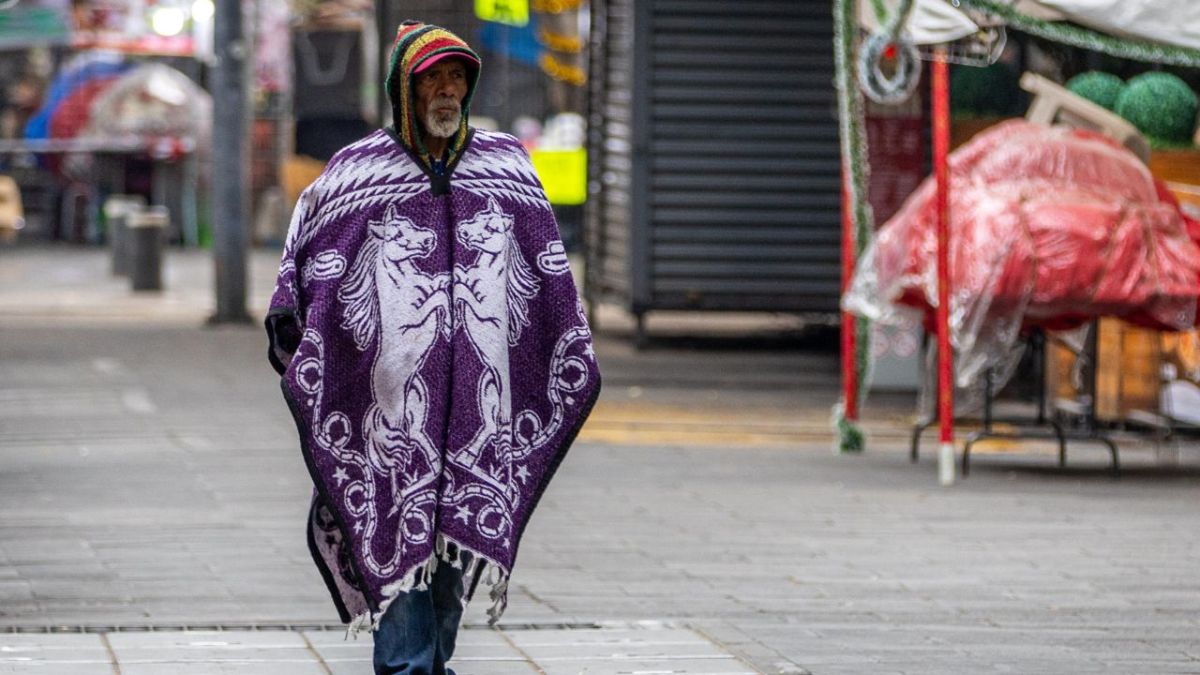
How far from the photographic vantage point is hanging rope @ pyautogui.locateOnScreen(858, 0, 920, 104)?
10.7 meters

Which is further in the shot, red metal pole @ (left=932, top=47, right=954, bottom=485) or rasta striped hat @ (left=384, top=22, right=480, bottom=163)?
red metal pole @ (left=932, top=47, right=954, bottom=485)

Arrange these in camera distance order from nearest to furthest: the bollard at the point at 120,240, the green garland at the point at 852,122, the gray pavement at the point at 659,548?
the gray pavement at the point at 659,548 → the green garland at the point at 852,122 → the bollard at the point at 120,240

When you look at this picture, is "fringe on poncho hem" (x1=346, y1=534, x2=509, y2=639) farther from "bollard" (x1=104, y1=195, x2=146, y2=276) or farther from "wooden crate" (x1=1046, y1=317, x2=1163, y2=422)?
"bollard" (x1=104, y1=195, x2=146, y2=276)

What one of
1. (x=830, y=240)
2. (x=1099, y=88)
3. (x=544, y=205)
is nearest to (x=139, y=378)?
(x=830, y=240)

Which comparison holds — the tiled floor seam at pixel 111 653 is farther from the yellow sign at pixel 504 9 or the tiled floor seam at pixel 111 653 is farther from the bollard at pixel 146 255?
the yellow sign at pixel 504 9

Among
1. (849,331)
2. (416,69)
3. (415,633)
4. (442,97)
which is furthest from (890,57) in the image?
(415,633)

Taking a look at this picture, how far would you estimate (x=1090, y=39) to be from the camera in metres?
9.98

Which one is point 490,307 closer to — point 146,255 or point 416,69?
point 416,69

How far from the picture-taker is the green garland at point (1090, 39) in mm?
9719

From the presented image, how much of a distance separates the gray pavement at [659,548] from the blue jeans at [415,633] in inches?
21.6

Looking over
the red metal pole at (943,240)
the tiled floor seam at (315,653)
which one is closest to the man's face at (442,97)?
the tiled floor seam at (315,653)

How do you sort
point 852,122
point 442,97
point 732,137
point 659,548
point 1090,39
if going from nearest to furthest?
point 442,97
point 659,548
point 1090,39
point 852,122
point 732,137

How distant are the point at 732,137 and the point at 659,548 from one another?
849 cm

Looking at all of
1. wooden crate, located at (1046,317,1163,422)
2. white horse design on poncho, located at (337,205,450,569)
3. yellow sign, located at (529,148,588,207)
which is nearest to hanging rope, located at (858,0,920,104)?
wooden crate, located at (1046,317,1163,422)
